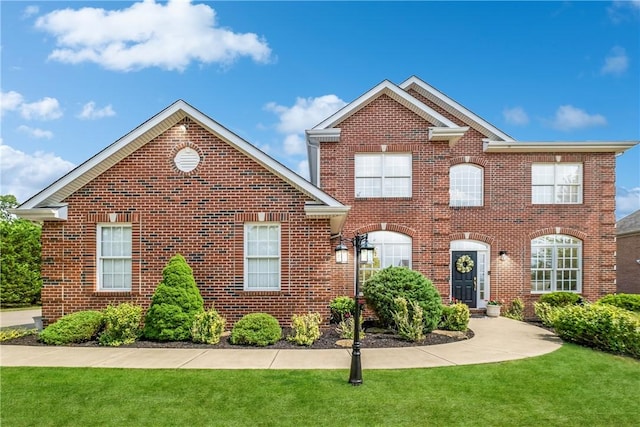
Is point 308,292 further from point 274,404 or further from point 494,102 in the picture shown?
point 494,102

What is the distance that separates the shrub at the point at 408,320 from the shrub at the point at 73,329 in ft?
25.1

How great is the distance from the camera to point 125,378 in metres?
7.32

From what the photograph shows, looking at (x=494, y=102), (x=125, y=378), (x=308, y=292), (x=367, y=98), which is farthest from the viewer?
(x=494, y=102)

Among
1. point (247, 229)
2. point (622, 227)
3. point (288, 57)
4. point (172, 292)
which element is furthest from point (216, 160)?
point (622, 227)

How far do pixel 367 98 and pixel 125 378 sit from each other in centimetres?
1151

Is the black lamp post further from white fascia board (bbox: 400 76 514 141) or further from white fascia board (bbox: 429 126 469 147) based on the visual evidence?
white fascia board (bbox: 400 76 514 141)

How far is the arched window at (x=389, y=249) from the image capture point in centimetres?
1474

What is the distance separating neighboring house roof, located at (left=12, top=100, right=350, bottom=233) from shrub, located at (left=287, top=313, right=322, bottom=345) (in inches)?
109

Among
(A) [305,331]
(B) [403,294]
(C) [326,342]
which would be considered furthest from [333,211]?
(C) [326,342]

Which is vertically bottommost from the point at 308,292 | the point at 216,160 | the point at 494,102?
the point at 308,292

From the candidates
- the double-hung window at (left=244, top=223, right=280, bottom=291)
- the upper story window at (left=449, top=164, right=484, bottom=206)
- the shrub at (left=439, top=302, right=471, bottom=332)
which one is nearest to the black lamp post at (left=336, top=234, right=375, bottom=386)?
the double-hung window at (left=244, top=223, right=280, bottom=291)

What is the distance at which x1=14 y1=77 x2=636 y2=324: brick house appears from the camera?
11.2 metres

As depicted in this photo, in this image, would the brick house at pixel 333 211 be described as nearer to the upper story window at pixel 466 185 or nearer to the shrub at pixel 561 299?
the upper story window at pixel 466 185

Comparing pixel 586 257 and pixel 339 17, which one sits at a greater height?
pixel 339 17
